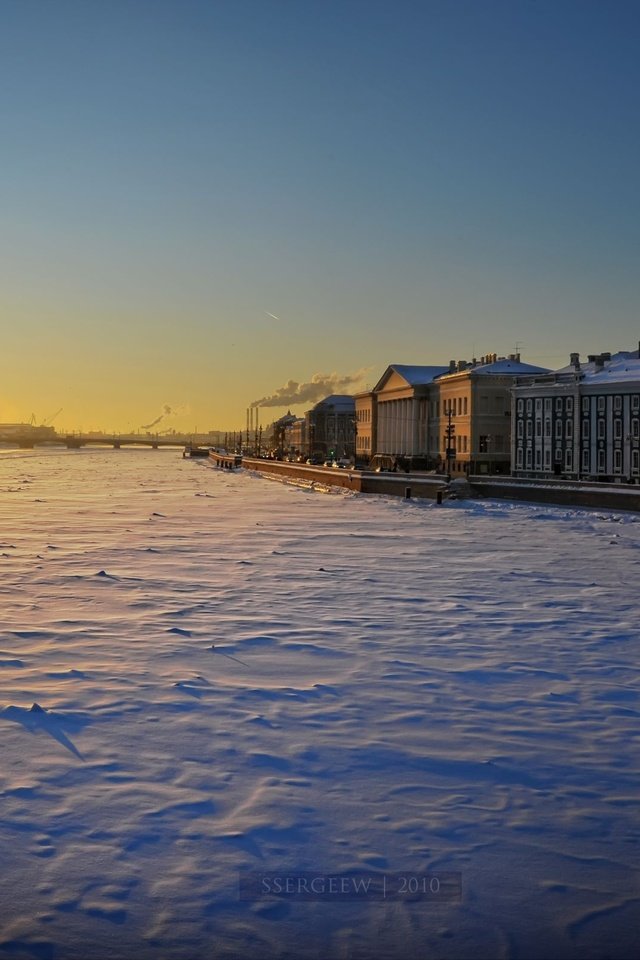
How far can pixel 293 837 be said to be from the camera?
6547 millimetres

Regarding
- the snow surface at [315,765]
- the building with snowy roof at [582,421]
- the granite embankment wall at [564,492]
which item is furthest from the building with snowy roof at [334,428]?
the snow surface at [315,765]

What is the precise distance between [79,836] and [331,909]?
6.28 feet

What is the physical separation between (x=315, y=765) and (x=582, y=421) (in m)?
70.3

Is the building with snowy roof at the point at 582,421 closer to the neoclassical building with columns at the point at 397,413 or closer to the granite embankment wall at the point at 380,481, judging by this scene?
the granite embankment wall at the point at 380,481

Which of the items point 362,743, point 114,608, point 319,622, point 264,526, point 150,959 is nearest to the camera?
point 150,959

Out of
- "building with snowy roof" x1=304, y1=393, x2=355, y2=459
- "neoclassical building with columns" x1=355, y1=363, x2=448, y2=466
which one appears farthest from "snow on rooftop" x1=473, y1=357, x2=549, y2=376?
"building with snowy roof" x1=304, y1=393, x2=355, y2=459

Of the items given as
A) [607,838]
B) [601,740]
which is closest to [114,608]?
[601,740]

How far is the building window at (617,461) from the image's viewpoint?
234 feet

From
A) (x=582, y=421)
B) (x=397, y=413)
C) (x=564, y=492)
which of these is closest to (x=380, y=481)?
(x=564, y=492)

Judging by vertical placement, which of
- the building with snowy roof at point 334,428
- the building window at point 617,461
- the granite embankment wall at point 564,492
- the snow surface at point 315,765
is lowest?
the snow surface at point 315,765

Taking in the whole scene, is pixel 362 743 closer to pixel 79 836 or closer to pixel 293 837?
pixel 293 837

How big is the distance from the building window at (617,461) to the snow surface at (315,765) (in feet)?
181

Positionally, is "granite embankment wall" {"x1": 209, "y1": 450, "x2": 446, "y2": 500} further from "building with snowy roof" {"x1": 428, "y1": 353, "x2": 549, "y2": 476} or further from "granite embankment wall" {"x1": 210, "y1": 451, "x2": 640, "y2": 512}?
"building with snowy roof" {"x1": 428, "y1": 353, "x2": 549, "y2": 476}

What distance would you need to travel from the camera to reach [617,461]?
235 ft
